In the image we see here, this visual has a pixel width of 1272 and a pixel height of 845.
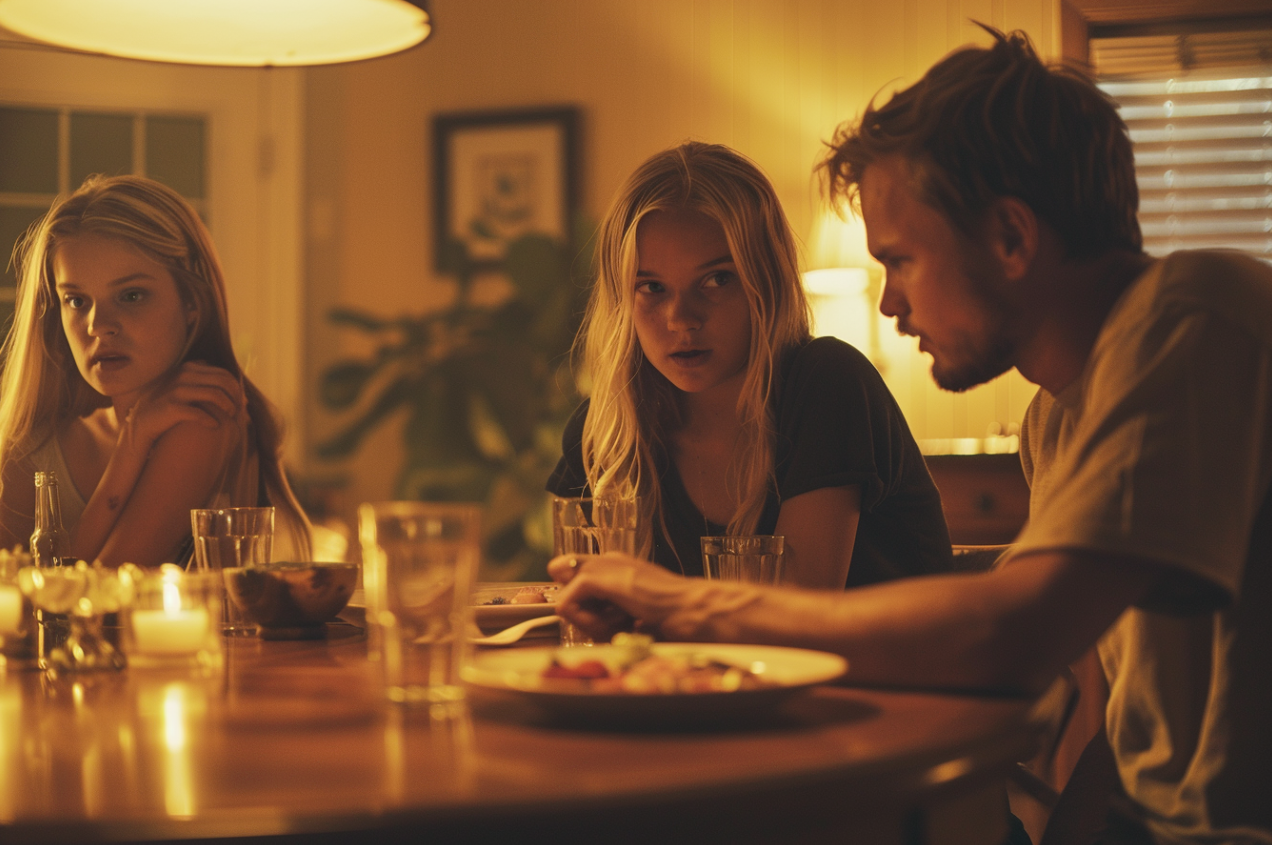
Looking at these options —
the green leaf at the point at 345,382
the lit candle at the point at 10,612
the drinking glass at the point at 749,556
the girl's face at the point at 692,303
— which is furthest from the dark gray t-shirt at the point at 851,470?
the green leaf at the point at 345,382

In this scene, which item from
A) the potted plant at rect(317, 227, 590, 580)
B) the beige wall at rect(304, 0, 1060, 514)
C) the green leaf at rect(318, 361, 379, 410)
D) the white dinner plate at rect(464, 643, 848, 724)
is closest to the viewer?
the white dinner plate at rect(464, 643, 848, 724)

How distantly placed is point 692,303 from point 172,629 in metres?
0.92

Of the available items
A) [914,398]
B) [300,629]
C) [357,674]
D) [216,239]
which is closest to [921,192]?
[357,674]

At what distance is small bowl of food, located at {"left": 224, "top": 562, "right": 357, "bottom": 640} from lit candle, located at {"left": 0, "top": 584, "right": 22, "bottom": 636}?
0.70 feet

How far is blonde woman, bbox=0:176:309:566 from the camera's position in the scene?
1.85 meters

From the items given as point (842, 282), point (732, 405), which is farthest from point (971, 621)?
point (842, 282)

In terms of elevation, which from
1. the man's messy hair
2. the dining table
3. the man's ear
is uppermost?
the man's messy hair

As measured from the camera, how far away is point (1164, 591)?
90 centimetres

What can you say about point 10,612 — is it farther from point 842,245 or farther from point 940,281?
point 842,245

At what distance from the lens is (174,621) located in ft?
3.46

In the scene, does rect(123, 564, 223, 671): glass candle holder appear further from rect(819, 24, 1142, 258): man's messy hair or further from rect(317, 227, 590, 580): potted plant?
rect(317, 227, 590, 580): potted plant

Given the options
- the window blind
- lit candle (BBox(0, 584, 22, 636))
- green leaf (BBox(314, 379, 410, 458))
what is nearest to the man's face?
lit candle (BBox(0, 584, 22, 636))

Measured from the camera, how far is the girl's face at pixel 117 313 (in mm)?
1886

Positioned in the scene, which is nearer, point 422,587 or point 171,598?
point 422,587
